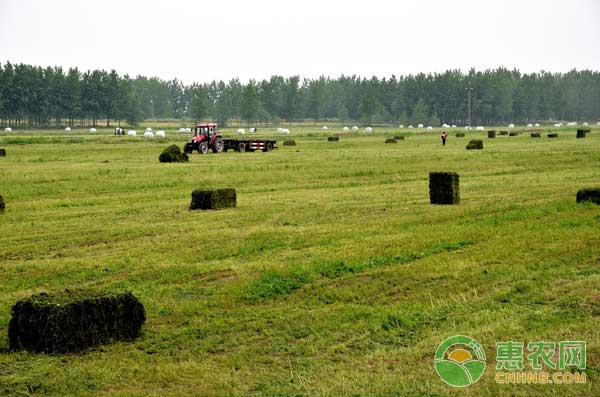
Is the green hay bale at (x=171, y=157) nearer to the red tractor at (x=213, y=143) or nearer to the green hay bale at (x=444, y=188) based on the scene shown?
the red tractor at (x=213, y=143)

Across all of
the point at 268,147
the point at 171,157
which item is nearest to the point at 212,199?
the point at 171,157

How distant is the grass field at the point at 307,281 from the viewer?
31.1ft

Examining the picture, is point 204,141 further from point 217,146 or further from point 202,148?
point 217,146

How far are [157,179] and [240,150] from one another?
815 inches

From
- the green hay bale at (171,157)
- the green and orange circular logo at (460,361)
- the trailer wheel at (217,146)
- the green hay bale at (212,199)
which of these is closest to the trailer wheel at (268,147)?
the trailer wheel at (217,146)

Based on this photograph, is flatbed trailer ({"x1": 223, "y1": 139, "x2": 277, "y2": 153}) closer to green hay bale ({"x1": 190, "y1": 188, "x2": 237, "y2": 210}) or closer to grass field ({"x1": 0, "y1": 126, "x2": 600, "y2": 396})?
grass field ({"x1": 0, "y1": 126, "x2": 600, "y2": 396})

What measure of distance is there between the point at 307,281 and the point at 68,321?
486 centimetres

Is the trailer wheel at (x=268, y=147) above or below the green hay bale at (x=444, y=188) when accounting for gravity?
above

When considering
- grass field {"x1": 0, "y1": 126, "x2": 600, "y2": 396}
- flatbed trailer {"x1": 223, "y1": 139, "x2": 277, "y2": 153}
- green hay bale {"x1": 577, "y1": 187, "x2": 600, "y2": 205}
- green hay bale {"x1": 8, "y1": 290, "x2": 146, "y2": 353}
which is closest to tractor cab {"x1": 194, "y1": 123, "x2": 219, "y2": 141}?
flatbed trailer {"x1": 223, "y1": 139, "x2": 277, "y2": 153}

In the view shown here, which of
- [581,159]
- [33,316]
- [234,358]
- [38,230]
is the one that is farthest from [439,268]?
[581,159]

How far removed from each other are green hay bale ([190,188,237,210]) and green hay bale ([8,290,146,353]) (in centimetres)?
1328

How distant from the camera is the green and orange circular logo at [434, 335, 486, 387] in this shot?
8984 mm

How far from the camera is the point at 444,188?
2419 centimetres

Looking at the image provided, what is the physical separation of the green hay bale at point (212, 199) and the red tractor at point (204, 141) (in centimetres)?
2805
